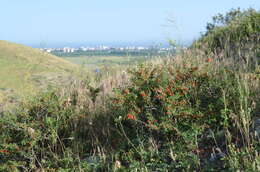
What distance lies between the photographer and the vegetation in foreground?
3.87 m

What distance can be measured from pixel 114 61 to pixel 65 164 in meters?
3.45

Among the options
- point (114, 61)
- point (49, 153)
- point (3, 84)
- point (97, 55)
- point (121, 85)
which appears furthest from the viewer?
point (3, 84)

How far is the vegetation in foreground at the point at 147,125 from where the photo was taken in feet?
12.7

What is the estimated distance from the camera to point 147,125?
417 cm

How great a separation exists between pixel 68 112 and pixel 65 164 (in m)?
1.06

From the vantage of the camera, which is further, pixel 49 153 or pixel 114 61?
pixel 114 61

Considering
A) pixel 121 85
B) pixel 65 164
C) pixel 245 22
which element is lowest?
pixel 65 164

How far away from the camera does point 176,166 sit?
3611 millimetres

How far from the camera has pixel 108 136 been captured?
4816 mm

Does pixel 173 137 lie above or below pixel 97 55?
below

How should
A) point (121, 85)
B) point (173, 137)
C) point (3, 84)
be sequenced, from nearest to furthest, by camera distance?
point (173, 137), point (121, 85), point (3, 84)

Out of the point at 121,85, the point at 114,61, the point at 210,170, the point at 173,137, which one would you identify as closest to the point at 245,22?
the point at 114,61

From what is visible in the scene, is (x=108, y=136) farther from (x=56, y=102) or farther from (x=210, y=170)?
(x=210, y=170)

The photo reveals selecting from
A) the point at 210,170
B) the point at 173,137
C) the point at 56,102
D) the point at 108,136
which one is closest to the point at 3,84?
the point at 56,102
